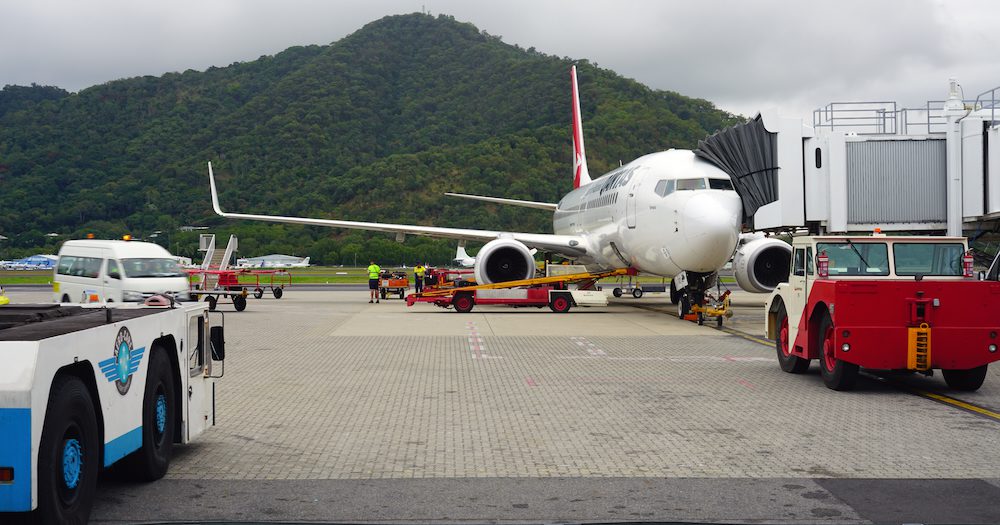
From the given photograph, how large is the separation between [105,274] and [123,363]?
1724cm

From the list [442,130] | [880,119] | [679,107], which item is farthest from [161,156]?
[880,119]

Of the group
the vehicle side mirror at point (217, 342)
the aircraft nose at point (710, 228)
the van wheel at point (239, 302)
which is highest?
the aircraft nose at point (710, 228)

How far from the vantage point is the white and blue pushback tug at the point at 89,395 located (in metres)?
4.70

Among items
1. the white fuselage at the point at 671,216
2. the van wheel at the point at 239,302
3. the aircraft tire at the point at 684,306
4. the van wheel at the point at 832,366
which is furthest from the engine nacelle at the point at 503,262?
the van wheel at the point at 832,366

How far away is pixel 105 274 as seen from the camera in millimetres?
21938

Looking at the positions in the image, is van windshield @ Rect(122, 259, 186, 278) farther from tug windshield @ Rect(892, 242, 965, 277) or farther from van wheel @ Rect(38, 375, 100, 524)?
van wheel @ Rect(38, 375, 100, 524)

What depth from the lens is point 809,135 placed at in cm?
1998

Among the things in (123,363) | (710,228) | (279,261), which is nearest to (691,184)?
(710,228)

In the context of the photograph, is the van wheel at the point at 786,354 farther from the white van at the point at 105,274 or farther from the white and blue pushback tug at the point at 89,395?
the white van at the point at 105,274

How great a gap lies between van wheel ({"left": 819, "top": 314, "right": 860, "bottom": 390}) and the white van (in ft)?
50.5

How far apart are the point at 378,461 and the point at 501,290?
19.2 m

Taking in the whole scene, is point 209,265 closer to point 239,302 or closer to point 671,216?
point 239,302

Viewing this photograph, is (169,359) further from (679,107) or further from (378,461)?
(679,107)

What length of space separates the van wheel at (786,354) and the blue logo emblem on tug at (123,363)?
30.3 ft
